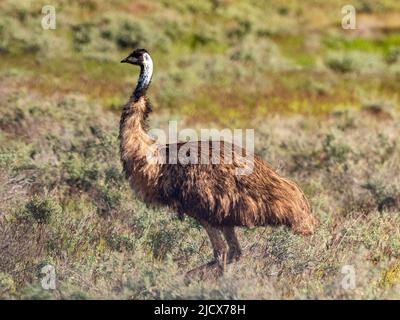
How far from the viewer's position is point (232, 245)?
28.3 feet

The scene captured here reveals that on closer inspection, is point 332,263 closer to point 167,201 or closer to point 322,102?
point 167,201

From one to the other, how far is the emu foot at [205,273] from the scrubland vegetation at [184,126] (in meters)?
0.11

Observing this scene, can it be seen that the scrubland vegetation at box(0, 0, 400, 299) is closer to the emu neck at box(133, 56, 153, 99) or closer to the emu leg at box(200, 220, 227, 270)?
the emu leg at box(200, 220, 227, 270)

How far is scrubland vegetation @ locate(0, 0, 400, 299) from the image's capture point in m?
8.23

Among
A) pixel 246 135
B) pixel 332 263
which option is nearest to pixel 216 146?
pixel 332 263

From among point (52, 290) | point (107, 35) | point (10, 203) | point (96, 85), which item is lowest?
point (52, 290)

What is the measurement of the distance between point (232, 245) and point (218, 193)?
1.83 feet

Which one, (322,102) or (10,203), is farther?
(322,102)

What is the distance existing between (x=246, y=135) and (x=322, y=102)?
599cm

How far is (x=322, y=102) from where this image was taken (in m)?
21.1

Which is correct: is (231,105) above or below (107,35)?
below

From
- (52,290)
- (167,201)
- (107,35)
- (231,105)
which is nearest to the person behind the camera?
(52,290)

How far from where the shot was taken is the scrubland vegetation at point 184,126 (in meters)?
8.23

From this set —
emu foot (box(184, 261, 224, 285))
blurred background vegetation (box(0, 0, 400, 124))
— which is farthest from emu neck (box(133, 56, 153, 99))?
blurred background vegetation (box(0, 0, 400, 124))
